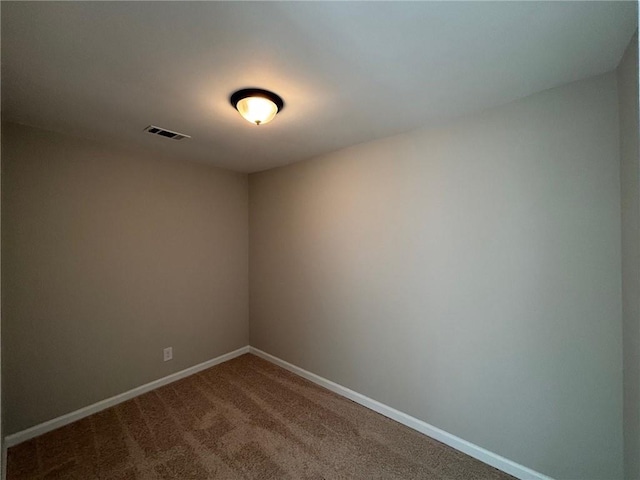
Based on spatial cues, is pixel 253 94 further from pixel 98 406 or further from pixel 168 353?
pixel 98 406

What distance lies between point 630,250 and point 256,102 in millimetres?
2106

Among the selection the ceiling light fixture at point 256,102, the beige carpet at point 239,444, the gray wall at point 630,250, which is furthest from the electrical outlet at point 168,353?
the gray wall at point 630,250

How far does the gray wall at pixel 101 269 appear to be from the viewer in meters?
2.09

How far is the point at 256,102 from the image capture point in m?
1.63

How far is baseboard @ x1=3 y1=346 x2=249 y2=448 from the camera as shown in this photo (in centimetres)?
208

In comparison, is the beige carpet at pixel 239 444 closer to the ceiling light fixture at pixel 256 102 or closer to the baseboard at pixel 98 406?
the baseboard at pixel 98 406

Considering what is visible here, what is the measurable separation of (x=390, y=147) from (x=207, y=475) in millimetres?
2783

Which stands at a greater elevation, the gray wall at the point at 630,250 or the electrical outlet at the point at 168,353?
the gray wall at the point at 630,250

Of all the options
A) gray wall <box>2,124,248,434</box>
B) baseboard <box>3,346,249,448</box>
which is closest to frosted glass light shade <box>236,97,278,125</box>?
gray wall <box>2,124,248,434</box>

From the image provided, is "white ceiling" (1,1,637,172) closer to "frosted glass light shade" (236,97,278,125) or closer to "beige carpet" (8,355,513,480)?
"frosted glass light shade" (236,97,278,125)

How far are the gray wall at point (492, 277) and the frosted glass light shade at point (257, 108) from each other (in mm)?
1098

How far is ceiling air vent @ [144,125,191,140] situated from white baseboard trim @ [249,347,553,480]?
2.68m

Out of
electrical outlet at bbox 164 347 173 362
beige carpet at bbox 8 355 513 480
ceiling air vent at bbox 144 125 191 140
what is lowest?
beige carpet at bbox 8 355 513 480

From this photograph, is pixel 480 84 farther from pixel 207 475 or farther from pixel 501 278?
pixel 207 475
